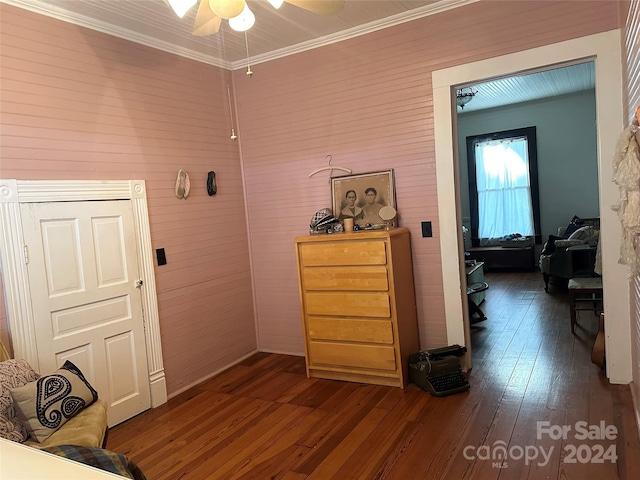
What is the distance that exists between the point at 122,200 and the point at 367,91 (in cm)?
211

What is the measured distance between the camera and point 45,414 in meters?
2.14

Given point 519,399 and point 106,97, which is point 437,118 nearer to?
point 519,399

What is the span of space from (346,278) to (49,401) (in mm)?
2052

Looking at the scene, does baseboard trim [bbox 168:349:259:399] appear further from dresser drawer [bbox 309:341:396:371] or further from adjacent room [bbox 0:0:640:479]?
dresser drawer [bbox 309:341:396:371]

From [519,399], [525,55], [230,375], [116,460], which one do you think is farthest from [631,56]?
[230,375]

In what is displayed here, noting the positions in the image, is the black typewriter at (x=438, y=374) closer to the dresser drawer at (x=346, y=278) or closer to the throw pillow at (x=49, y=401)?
the dresser drawer at (x=346, y=278)

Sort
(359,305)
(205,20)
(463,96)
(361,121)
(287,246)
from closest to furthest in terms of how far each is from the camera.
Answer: (205,20) → (359,305) → (361,121) → (287,246) → (463,96)

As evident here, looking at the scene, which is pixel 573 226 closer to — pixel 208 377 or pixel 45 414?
pixel 208 377

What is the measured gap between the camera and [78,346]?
2.94 meters

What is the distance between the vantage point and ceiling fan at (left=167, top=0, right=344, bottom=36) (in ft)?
6.07

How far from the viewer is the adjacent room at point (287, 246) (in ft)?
8.32

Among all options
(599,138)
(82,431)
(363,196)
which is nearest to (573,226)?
(599,138)

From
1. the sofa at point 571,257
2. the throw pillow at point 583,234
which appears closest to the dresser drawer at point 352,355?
the sofa at point 571,257

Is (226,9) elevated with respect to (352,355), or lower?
elevated
